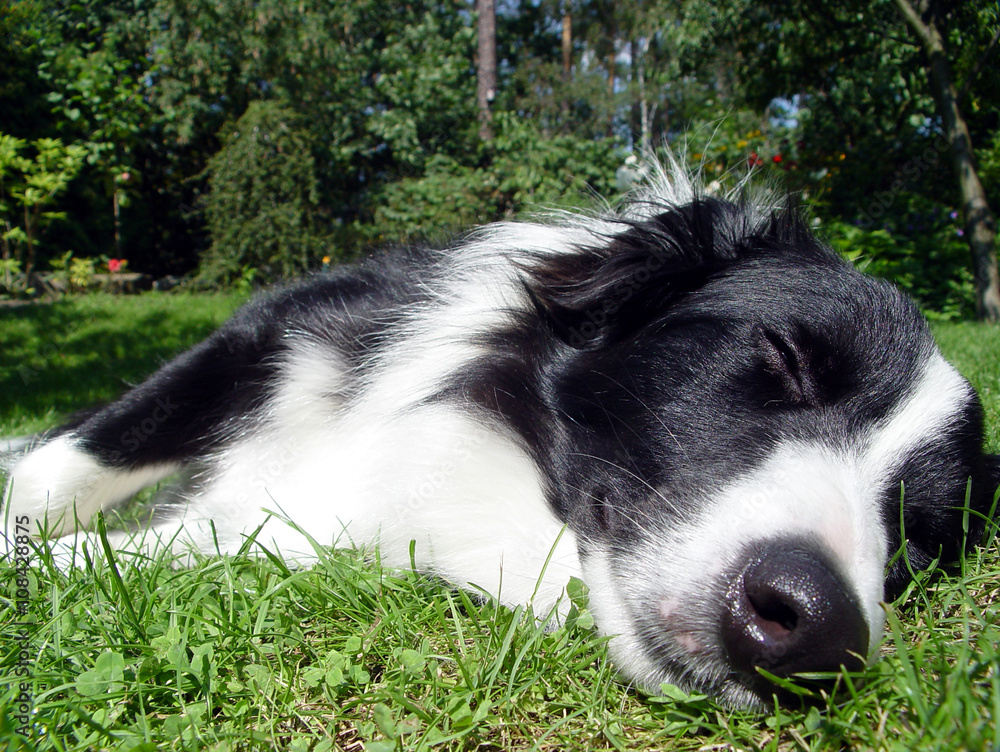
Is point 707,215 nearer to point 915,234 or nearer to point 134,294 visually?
A: point 915,234

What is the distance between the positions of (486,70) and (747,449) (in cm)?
1463

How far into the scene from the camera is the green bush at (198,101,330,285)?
12.2 metres

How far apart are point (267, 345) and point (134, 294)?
398 inches

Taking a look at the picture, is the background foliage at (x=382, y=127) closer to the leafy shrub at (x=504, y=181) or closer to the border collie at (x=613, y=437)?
the leafy shrub at (x=504, y=181)

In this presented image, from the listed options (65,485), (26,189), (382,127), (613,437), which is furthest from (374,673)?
(382,127)

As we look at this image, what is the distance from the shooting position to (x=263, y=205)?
40.1 ft

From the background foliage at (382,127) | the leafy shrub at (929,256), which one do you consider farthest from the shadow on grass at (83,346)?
the leafy shrub at (929,256)

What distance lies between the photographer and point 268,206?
12.2 meters

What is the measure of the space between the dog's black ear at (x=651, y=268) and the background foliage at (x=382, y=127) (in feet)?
17.2

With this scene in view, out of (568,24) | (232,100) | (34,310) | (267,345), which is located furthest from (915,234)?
(568,24)

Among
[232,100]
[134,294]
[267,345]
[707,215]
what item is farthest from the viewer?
[232,100]

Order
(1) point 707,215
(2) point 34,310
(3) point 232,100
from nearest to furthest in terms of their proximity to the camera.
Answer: (1) point 707,215
(2) point 34,310
(3) point 232,100

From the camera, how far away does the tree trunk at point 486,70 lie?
45.9 feet

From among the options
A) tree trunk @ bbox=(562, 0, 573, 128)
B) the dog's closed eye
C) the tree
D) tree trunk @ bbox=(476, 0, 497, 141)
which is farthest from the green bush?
tree trunk @ bbox=(562, 0, 573, 128)
